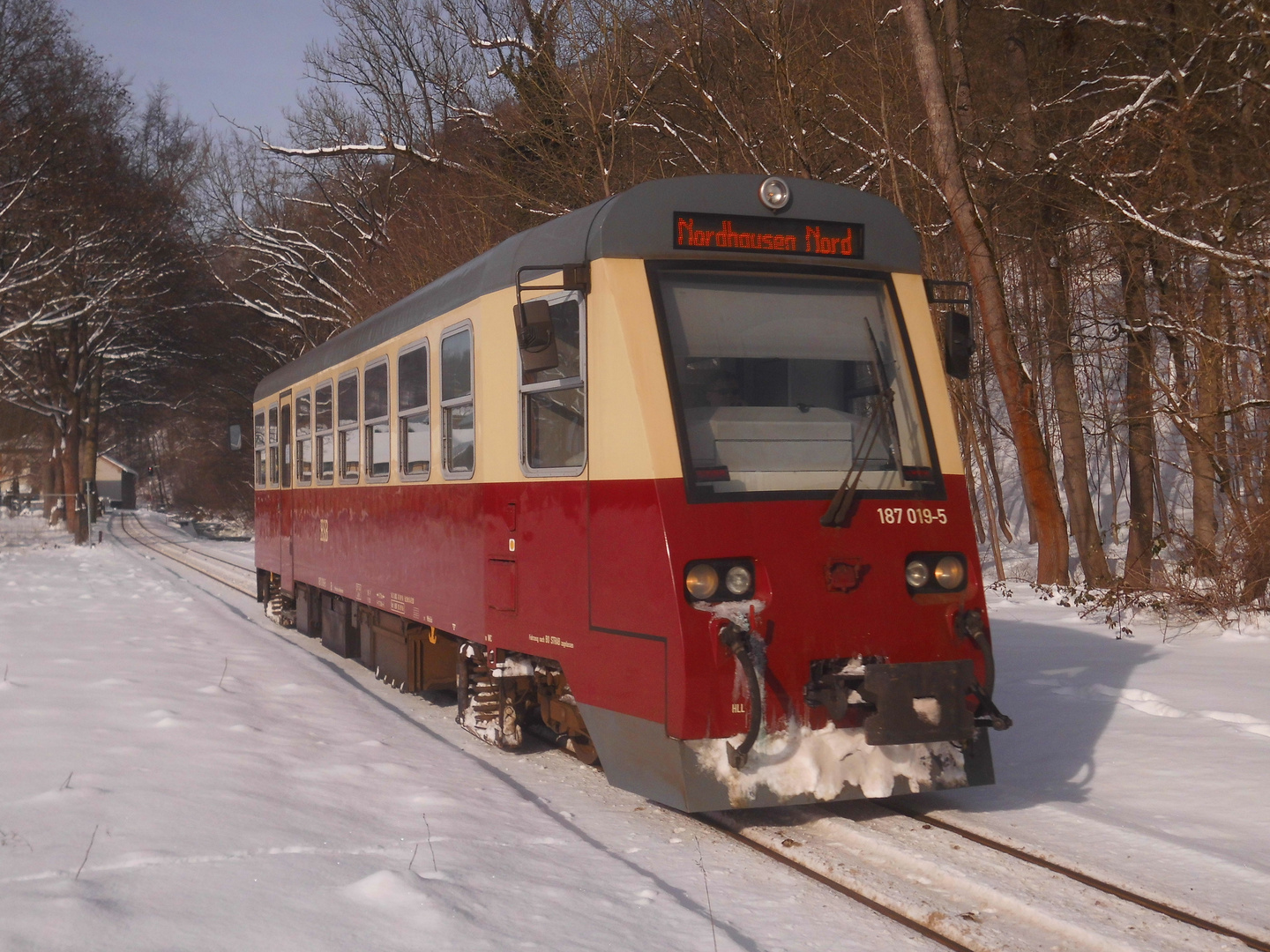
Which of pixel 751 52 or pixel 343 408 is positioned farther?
pixel 751 52

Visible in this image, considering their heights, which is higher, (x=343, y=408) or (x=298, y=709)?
(x=343, y=408)

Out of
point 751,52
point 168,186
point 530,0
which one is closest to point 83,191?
point 168,186

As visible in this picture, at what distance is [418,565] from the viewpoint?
28.2 ft

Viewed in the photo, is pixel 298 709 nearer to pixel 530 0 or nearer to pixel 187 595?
pixel 187 595

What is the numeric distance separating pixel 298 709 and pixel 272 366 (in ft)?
106

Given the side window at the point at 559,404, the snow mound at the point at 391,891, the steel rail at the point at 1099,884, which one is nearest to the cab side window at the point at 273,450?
the side window at the point at 559,404

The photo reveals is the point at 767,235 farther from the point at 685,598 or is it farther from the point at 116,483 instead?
the point at 116,483

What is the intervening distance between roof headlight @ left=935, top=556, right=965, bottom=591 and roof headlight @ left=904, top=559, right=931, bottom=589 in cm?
7

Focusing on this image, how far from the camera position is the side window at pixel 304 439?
12492mm

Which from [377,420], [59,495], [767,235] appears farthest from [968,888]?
[59,495]

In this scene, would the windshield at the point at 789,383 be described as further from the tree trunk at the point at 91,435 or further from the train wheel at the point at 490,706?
the tree trunk at the point at 91,435

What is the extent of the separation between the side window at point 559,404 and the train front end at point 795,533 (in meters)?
0.23

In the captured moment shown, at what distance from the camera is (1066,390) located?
16.6 m

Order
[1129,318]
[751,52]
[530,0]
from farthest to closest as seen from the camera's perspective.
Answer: [530,0] < [751,52] < [1129,318]
